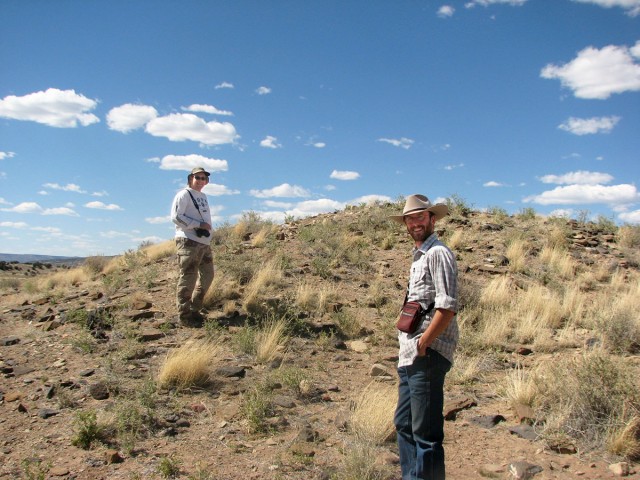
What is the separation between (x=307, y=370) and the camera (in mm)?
5953

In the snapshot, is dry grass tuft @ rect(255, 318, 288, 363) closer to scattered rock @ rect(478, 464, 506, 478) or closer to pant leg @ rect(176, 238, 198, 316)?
pant leg @ rect(176, 238, 198, 316)

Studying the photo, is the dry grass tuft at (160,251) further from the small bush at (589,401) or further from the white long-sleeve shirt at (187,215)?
the small bush at (589,401)

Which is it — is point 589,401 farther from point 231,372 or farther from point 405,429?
point 231,372

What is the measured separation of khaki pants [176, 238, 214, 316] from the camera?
690cm

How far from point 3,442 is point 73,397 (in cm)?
83

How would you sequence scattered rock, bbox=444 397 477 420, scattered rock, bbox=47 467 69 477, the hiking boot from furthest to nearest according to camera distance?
the hiking boot < scattered rock, bbox=444 397 477 420 < scattered rock, bbox=47 467 69 477

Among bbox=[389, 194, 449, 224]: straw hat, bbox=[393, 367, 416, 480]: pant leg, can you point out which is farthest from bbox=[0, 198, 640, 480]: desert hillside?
bbox=[389, 194, 449, 224]: straw hat

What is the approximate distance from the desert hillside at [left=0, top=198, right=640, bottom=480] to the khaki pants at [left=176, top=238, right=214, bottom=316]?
1.30 ft

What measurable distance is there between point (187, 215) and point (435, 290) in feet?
15.4

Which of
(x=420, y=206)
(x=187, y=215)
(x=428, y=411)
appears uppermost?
(x=187, y=215)

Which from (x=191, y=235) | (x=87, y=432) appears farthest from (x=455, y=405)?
(x=191, y=235)

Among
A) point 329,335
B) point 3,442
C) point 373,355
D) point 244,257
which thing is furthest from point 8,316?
point 373,355

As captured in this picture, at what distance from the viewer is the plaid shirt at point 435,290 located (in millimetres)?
2906

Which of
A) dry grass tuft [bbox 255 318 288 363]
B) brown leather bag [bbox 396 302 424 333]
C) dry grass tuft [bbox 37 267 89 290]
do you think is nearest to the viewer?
brown leather bag [bbox 396 302 424 333]
